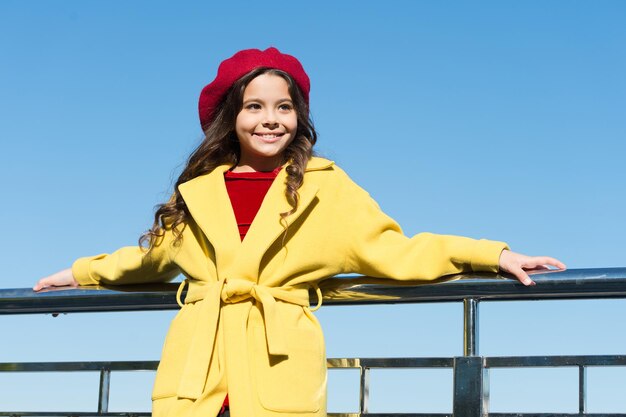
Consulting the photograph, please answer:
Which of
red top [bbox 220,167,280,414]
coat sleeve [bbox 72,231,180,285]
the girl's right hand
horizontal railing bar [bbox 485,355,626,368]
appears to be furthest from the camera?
the girl's right hand

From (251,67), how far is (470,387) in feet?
3.75

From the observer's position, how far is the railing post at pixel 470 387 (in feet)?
9.63

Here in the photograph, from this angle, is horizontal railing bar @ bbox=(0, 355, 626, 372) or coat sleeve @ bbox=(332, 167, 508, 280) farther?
coat sleeve @ bbox=(332, 167, 508, 280)

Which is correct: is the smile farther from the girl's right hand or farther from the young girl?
the girl's right hand

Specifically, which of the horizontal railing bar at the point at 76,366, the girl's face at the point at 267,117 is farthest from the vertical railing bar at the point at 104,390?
the girl's face at the point at 267,117

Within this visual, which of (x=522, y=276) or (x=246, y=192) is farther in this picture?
(x=246, y=192)

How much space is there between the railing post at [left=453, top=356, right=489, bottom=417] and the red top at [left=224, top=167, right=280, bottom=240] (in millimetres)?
736

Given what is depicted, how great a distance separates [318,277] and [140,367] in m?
0.81

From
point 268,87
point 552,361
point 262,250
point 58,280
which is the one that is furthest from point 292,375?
point 58,280

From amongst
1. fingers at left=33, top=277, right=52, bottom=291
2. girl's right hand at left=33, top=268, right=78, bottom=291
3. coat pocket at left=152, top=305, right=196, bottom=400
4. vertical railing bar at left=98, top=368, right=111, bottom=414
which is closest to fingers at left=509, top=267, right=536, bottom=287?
coat pocket at left=152, top=305, right=196, bottom=400

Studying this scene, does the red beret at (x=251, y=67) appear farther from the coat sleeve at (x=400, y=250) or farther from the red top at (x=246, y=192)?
the coat sleeve at (x=400, y=250)

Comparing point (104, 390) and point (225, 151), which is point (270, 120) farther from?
point (104, 390)

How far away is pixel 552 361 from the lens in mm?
2855

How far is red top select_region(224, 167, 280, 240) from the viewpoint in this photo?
10.0 ft
